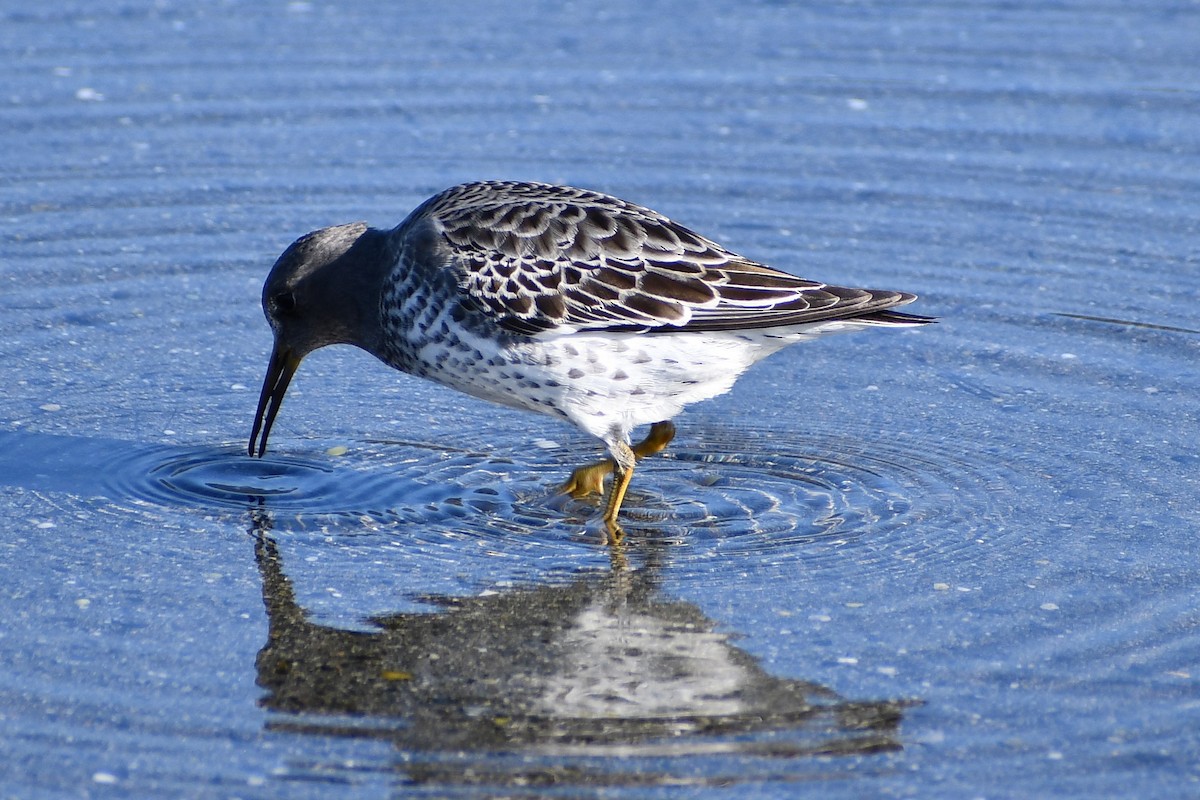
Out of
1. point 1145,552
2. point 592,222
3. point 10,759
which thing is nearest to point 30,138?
point 592,222

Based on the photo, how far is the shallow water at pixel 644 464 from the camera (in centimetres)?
577

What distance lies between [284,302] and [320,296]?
0.19 metres

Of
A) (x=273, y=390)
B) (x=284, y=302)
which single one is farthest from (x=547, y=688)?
(x=284, y=302)

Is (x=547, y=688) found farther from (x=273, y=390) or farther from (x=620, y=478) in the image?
(x=273, y=390)

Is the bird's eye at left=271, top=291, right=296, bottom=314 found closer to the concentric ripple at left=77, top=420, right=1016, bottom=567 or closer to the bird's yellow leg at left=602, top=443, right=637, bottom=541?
the concentric ripple at left=77, top=420, right=1016, bottom=567

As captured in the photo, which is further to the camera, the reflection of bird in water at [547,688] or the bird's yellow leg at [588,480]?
the bird's yellow leg at [588,480]

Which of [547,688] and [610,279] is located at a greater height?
[610,279]

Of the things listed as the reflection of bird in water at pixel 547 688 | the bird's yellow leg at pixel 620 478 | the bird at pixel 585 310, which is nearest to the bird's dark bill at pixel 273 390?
the bird at pixel 585 310

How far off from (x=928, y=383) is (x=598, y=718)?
3.65 meters

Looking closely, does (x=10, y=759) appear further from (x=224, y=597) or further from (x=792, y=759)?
(x=792, y=759)

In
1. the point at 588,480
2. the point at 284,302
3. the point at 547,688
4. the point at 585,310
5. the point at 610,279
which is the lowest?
the point at 547,688

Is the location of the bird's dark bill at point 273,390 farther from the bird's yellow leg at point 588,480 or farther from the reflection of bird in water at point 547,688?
the bird's yellow leg at point 588,480

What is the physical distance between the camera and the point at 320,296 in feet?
25.9

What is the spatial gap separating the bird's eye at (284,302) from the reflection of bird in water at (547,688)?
1521mm
